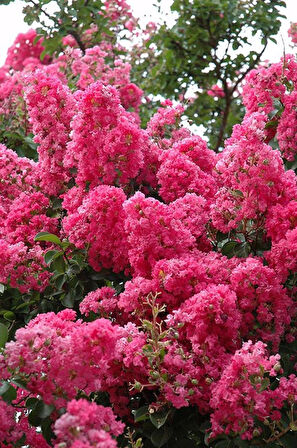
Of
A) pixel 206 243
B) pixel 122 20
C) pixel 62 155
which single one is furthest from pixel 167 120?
pixel 122 20

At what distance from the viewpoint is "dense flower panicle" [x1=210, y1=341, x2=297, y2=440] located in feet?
5.47

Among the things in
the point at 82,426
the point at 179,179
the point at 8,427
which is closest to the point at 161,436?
the point at 8,427

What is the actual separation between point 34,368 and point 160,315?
533 mm

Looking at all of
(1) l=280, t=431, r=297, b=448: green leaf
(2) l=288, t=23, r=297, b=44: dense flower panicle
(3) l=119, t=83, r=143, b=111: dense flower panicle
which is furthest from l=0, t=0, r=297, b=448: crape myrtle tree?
(2) l=288, t=23, r=297, b=44: dense flower panicle

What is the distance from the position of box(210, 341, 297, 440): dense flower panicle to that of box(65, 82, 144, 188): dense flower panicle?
949 mm

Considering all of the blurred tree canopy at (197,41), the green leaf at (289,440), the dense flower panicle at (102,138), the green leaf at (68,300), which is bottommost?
the green leaf at (289,440)

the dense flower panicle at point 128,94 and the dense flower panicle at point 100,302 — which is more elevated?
the dense flower panicle at point 128,94

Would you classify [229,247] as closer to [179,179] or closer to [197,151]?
[179,179]

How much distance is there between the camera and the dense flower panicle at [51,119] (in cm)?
264

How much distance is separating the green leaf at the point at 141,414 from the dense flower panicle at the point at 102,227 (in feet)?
1.76

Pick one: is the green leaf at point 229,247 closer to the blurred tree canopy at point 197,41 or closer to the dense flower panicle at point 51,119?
the dense flower panicle at point 51,119

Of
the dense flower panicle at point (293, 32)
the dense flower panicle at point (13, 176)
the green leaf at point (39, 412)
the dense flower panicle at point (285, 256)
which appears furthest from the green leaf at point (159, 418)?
the dense flower panicle at point (293, 32)

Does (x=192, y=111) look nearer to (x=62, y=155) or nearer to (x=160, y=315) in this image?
(x=62, y=155)

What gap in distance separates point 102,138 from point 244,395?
1101 mm
